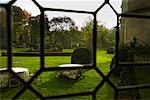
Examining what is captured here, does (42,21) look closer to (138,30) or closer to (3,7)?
(3,7)

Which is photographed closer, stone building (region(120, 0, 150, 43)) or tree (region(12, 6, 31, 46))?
tree (region(12, 6, 31, 46))

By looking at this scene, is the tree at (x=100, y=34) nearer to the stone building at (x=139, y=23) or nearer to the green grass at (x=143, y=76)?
the stone building at (x=139, y=23)

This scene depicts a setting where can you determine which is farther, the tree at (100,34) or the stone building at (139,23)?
the tree at (100,34)

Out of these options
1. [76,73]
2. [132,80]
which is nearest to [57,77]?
[76,73]

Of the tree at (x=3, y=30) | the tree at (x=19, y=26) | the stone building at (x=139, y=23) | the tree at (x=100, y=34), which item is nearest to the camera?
the tree at (x=3, y=30)

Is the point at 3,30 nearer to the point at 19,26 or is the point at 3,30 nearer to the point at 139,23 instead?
the point at 139,23

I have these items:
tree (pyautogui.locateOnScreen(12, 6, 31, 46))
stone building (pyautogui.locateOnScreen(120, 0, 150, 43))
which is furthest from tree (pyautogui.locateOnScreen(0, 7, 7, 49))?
stone building (pyautogui.locateOnScreen(120, 0, 150, 43))

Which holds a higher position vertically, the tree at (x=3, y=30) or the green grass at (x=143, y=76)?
the tree at (x=3, y=30)

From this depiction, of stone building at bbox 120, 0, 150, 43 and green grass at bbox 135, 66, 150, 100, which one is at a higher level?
stone building at bbox 120, 0, 150, 43

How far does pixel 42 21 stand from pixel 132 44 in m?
1.43

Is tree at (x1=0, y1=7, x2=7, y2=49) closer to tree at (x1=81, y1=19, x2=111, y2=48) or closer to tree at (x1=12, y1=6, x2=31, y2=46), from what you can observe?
tree at (x1=12, y1=6, x2=31, y2=46)

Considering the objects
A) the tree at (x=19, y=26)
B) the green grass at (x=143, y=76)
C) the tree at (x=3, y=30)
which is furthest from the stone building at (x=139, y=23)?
the tree at (x=3, y=30)

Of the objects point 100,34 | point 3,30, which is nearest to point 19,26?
point 100,34

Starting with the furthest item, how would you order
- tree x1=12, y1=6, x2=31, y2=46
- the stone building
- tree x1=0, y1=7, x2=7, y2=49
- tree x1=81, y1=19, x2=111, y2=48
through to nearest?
tree x1=81, y1=19, x2=111, y2=48 → the stone building → tree x1=12, y1=6, x2=31, y2=46 → tree x1=0, y1=7, x2=7, y2=49
